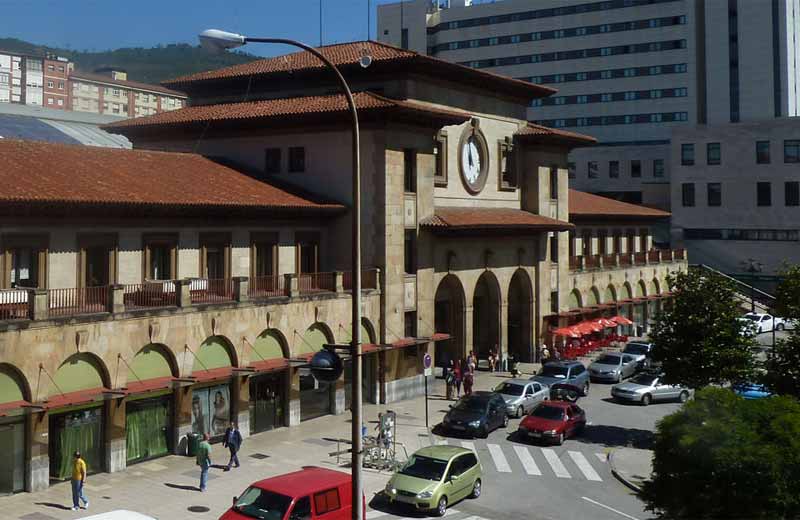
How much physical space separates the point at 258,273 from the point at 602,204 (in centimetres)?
4165

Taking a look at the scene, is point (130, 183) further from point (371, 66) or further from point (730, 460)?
point (730, 460)

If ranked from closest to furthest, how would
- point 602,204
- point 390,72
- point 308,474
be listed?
1. point 308,474
2. point 390,72
3. point 602,204

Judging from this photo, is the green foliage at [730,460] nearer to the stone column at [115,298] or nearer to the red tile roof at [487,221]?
the stone column at [115,298]

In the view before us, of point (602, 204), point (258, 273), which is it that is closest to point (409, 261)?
point (258, 273)

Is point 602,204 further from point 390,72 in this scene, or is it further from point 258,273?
point 258,273

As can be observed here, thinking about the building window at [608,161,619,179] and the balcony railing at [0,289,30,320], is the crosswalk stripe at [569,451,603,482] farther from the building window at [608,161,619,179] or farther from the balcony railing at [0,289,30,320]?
the building window at [608,161,619,179]

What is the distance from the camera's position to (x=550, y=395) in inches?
1665

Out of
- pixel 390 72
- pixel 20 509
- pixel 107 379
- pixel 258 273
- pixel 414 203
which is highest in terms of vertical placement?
pixel 390 72

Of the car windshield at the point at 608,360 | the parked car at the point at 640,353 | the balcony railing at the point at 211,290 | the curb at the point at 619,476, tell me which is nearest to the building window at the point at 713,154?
the parked car at the point at 640,353

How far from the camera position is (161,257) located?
34219 mm

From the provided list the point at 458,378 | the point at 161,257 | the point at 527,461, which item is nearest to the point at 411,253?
the point at 458,378

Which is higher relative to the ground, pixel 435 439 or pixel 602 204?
pixel 602 204

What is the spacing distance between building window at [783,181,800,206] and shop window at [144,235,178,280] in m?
67.4

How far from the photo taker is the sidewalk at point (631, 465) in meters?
29.8
